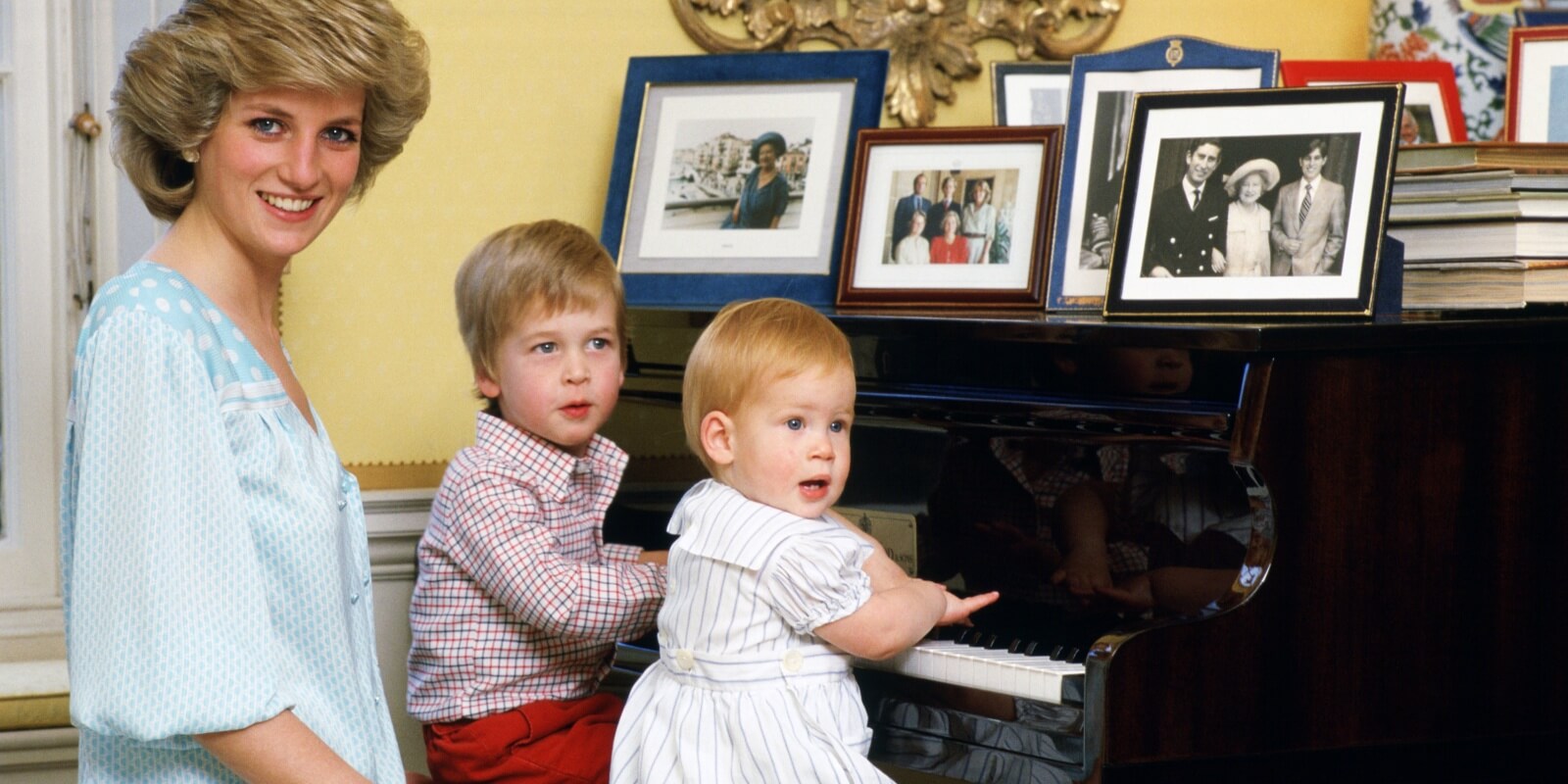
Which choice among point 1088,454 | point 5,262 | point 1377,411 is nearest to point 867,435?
point 1088,454

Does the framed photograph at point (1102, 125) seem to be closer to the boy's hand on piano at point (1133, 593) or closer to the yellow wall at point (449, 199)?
the boy's hand on piano at point (1133, 593)

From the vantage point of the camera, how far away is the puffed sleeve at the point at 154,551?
51.8 inches

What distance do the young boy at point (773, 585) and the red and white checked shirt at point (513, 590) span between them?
235mm

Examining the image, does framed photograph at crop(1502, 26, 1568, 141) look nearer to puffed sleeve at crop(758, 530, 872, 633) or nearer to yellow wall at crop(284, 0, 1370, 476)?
yellow wall at crop(284, 0, 1370, 476)

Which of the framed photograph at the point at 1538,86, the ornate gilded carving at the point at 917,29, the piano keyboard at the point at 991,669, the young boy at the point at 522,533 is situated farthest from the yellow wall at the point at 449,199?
the framed photograph at the point at 1538,86

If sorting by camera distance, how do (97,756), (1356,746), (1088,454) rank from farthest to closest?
(1088,454) → (1356,746) → (97,756)

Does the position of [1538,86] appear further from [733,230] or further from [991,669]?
[991,669]

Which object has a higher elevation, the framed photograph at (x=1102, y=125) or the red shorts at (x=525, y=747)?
the framed photograph at (x=1102, y=125)

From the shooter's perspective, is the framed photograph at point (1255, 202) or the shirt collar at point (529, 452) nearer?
the framed photograph at point (1255, 202)

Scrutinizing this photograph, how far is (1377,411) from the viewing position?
6.25 feet

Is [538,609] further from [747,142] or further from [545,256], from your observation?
[747,142]

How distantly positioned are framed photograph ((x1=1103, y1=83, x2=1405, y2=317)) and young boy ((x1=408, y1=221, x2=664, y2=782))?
72 centimetres

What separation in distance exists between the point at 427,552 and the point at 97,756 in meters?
0.81

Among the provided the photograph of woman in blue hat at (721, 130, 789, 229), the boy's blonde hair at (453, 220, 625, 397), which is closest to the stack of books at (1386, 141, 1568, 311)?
the photograph of woman in blue hat at (721, 130, 789, 229)
